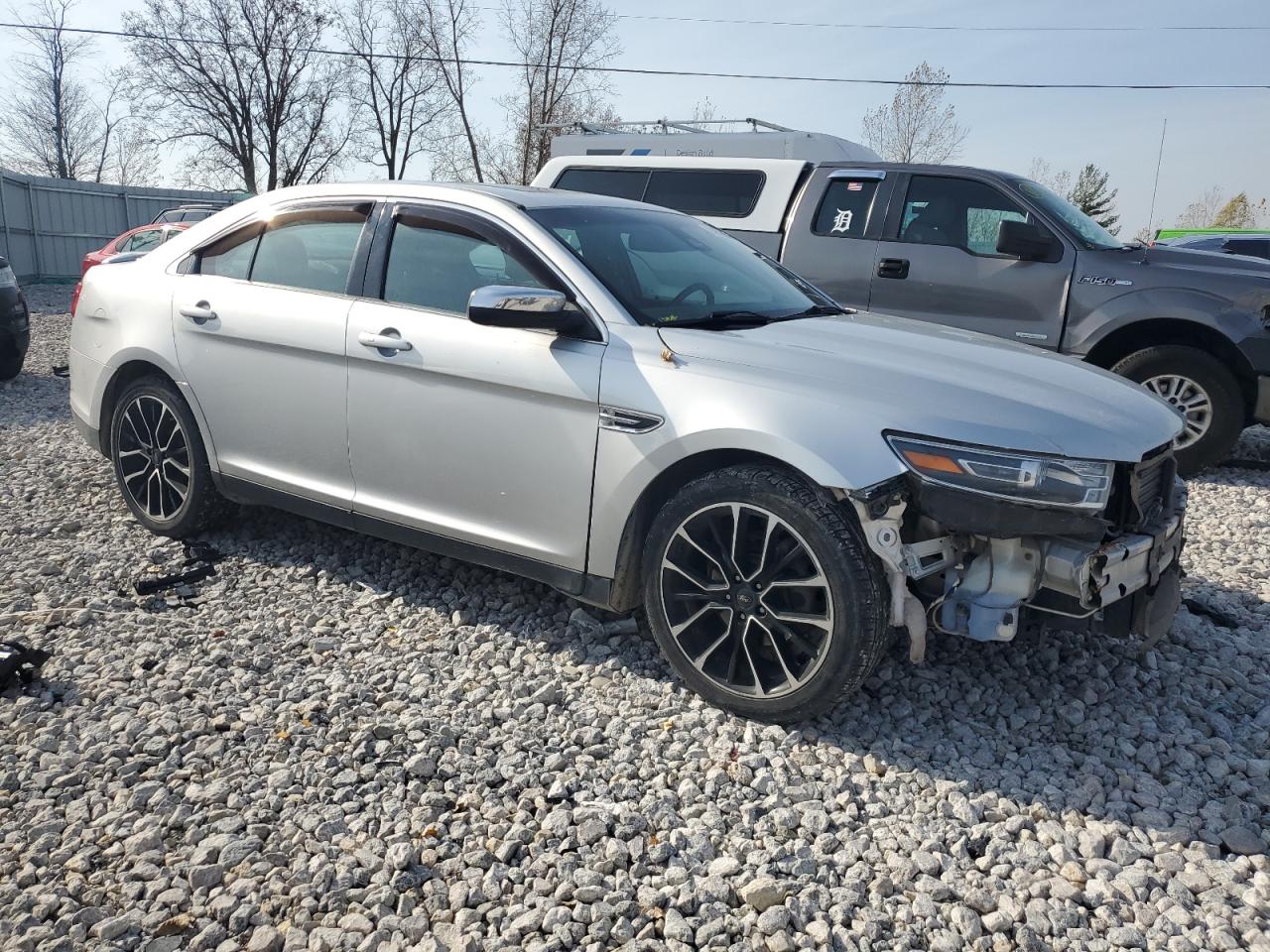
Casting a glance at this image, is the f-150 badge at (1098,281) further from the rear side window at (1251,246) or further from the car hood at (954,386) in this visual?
the rear side window at (1251,246)

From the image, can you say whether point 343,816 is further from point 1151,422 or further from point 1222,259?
point 1222,259

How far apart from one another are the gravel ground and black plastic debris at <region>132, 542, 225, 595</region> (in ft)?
0.47

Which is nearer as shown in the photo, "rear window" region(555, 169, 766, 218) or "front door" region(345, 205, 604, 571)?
"front door" region(345, 205, 604, 571)

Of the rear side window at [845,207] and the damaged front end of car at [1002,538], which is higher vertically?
the rear side window at [845,207]

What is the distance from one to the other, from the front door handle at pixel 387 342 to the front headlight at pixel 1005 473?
198 cm

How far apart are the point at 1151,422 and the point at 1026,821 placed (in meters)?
1.40

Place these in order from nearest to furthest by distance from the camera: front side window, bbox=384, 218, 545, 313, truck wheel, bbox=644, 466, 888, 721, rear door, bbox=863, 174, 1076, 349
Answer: truck wheel, bbox=644, 466, 888, 721 < front side window, bbox=384, 218, 545, 313 < rear door, bbox=863, 174, 1076, 349

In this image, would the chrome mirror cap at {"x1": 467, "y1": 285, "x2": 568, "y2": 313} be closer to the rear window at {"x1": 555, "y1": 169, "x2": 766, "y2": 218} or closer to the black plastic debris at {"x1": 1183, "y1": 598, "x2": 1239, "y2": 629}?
the black plastic debris at {"x1": 1183, "y1": 598, "x2": 1239, "y2": 629}

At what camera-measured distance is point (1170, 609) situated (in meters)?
3.47

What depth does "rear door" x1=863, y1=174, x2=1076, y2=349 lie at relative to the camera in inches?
277

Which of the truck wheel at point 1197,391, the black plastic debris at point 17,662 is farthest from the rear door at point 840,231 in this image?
the black plastic debris at point 17,662

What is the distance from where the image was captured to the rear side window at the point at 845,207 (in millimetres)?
7688

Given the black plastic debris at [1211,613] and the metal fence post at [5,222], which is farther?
the metal fence post at [5,222]

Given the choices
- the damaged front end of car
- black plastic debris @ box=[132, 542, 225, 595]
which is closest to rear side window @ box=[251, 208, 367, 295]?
black plastic debris @ box=[132, 542, 225, 595]
